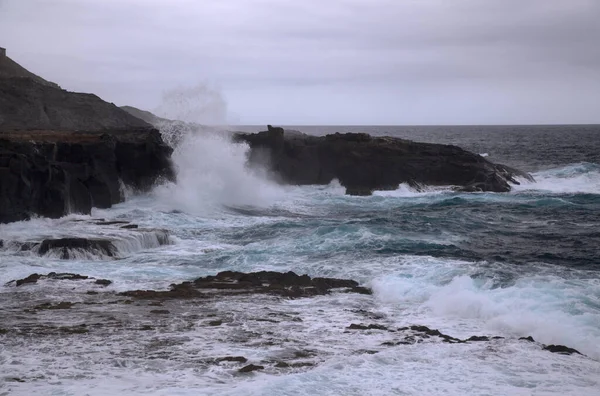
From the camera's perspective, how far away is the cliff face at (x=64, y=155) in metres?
21.6

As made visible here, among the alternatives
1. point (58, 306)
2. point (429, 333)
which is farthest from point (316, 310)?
point (58, 306)

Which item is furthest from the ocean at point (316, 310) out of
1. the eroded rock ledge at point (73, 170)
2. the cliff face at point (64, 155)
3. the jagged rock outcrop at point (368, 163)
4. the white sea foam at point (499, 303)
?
the jagged rock outcrop at point (368, 163)

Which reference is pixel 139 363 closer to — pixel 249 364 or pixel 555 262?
pixel 249 364

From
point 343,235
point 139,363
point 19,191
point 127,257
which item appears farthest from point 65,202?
point 139,363

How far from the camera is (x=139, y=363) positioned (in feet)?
33.0

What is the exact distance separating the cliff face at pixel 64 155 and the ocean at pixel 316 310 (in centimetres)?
89

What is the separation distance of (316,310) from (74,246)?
775cm

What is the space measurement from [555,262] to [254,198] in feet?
54.4

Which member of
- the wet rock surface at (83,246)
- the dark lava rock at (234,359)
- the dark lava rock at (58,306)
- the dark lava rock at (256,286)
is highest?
the wet rock surface at (83,246)

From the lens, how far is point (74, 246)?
1816cm

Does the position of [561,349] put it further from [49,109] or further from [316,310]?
[49,109]

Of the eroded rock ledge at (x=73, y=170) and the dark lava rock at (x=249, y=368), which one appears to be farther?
the eroded rock ledge at (x=73, y=170)

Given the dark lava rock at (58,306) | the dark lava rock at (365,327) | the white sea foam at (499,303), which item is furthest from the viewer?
the dark lava rock at (58,306)

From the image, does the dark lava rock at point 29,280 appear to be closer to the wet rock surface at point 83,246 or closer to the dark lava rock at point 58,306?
the dark lava rock at point 58,306
